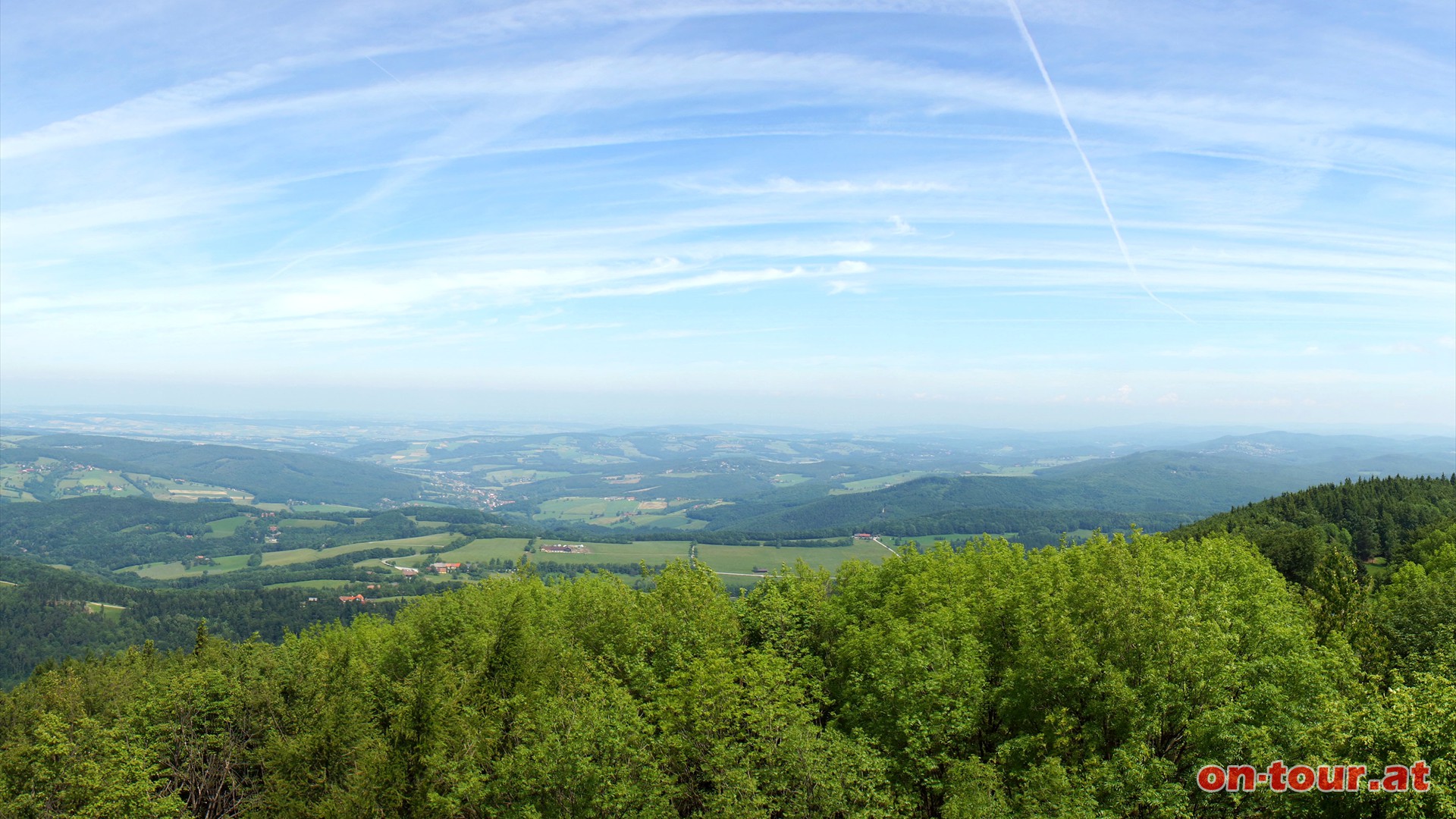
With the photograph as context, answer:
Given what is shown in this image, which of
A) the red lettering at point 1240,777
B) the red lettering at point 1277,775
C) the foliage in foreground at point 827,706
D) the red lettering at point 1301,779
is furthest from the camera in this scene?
the foliage in foreground at point 827,706

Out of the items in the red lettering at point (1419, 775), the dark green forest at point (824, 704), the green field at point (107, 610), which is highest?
the red lettering at point (1419, 775)

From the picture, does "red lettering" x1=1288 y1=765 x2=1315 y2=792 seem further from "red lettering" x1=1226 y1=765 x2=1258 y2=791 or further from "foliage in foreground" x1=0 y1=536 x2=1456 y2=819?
"red lettering" x1=1226 y1=765 x2=1258 y2=791

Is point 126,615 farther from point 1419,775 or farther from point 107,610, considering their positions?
point 1419,775

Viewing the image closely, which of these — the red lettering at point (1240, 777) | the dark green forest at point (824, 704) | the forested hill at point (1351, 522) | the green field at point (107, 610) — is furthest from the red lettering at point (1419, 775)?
the green field at point (107, 610)

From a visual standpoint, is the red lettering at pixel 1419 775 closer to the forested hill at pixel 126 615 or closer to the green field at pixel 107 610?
the forested hill at pixel 126 615

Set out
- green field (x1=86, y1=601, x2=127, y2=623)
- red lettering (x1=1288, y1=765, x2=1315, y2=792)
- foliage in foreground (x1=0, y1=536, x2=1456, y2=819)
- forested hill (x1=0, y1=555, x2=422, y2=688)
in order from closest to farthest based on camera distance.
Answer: red lettering (x1=1288, y1=765, x2=1315, y2=792) < foliage in foreground (x1=0, y1=536, x2=1456, y2=819) < forested hill (x1=0, y1=555, x2=422, y2=688) < green field (x1=86, y1=601, x2=127, y2=623)

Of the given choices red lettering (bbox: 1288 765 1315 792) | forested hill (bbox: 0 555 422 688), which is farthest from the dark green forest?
forested hill (bbox: 0 555 422 688)
